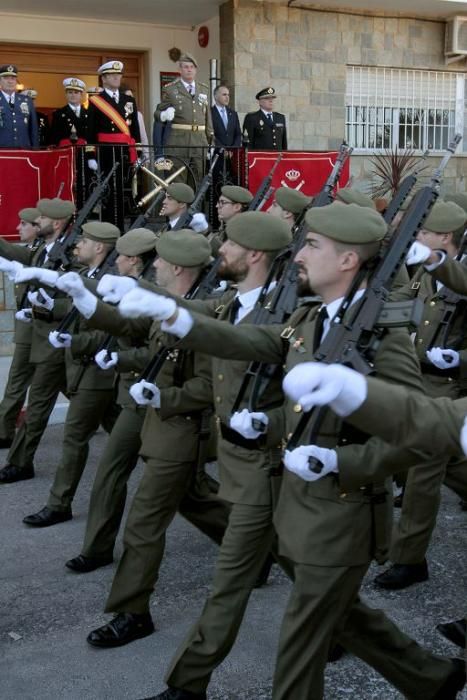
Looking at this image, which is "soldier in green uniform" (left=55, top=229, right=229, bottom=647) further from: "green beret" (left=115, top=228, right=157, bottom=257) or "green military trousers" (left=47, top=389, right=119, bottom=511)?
"green military trousers" (left=47, top=389, right=119, bottom=511)

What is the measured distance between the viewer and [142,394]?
4129 mm

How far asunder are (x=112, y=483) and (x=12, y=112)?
7.63m

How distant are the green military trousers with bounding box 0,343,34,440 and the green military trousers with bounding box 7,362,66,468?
0.73 m

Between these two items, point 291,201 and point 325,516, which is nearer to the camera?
point 325,516

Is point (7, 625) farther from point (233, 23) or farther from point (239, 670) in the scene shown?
point (233, 23)

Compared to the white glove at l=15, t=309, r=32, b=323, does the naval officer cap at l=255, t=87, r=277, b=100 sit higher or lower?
higher

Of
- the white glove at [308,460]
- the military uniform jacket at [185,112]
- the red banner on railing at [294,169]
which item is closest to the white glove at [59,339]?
the white glove at [308,460]

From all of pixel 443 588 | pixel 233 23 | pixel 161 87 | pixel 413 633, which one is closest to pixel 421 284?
pixel 443 588

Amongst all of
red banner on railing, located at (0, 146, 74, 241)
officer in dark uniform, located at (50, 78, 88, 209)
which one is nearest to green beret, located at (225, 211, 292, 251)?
red banner on railing, located at (0, 146, 74, 241)

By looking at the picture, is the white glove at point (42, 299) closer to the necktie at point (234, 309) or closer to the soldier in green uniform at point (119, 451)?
the soldier in green uniform at point (119, 451)

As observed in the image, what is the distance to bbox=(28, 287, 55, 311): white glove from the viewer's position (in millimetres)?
6195

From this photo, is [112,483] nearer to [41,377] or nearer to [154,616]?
[154,616]

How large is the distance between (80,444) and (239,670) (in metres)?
2.20

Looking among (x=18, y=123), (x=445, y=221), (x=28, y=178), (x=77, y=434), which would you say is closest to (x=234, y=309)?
(x=445, y=221)
